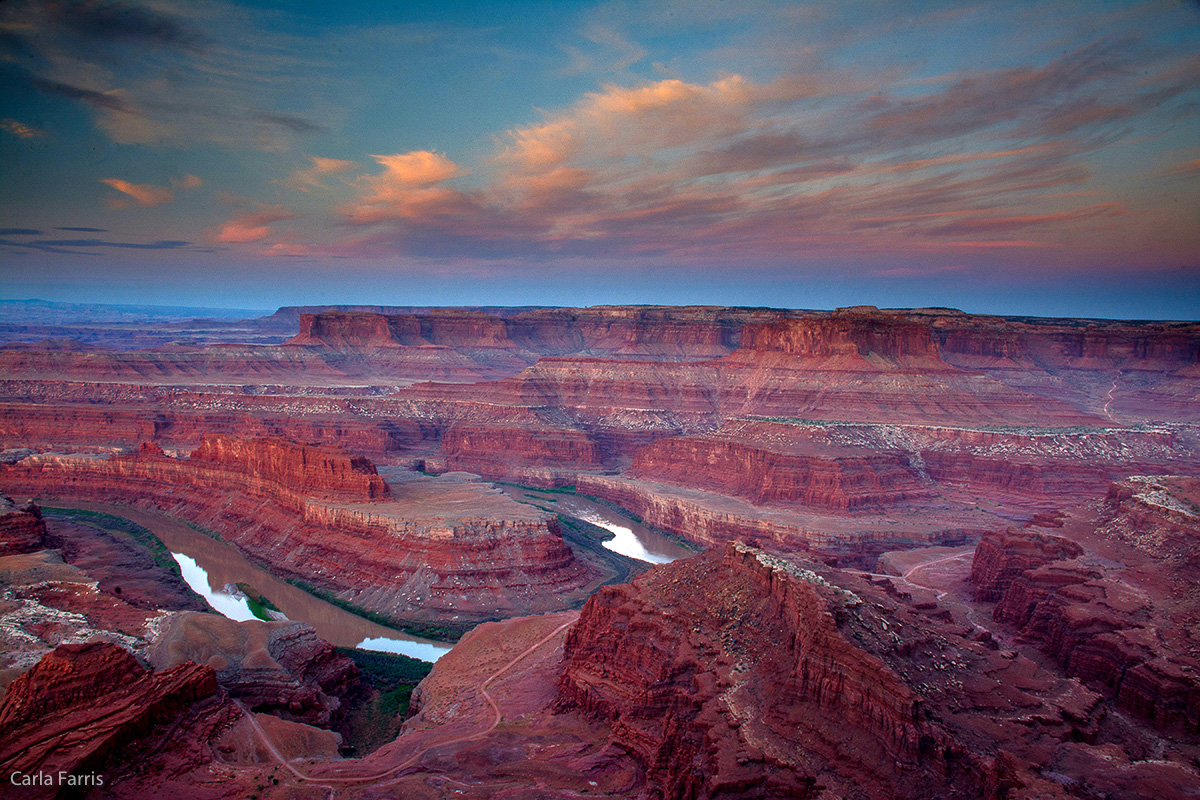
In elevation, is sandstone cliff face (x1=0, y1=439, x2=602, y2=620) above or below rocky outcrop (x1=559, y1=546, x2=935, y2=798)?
below

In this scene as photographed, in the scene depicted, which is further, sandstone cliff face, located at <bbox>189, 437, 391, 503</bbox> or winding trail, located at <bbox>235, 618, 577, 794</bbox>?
sandstone cliff face, located at <bbox>189, 437, 391, 503</bbox>

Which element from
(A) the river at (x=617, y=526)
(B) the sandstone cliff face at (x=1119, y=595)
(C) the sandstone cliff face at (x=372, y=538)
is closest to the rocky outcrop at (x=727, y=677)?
(B) the sandstone cliff face at (x=1119, y=595)

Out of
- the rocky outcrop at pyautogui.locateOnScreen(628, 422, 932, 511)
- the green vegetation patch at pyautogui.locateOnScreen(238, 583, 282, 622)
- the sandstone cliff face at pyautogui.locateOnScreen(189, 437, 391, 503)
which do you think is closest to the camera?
the green vegetation patch at pyautogui.locateOnScreen(238, 583, 282, 622)

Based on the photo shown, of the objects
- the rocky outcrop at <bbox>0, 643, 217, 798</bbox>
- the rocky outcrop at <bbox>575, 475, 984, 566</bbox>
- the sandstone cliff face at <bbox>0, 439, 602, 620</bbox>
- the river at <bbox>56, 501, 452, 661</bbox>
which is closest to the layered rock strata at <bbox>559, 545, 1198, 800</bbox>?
the rocky outcrop at <bbox>0, 643, 217, 798</bbox>

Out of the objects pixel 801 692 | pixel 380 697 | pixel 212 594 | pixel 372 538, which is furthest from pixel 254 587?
pixel 801 692

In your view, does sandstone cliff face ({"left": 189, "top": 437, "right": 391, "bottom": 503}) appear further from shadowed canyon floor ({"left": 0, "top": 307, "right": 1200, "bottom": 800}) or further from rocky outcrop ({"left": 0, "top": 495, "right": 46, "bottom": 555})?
rocky outcrop ({"left": 0, "top": 495, "right": 46, "bottom": 555})

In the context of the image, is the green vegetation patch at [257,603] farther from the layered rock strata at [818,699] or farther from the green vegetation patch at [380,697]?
the layered rock strata at [818,699]

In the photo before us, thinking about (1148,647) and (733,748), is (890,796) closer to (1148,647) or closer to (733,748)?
(733,748)
